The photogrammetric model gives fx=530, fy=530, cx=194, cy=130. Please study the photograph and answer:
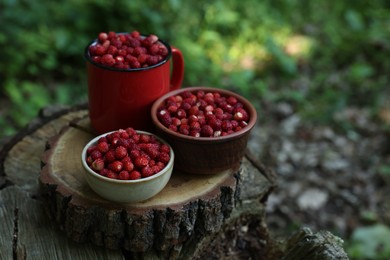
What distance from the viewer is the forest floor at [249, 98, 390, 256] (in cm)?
271

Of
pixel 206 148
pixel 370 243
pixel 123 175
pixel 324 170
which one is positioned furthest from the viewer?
pixel 324 170

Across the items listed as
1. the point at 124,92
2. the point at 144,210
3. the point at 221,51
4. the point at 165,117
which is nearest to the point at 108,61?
the point at 124,92

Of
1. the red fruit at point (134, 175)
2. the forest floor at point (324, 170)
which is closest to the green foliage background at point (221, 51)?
the forest floor at point (324, 170)

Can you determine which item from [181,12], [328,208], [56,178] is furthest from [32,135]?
[181,12]

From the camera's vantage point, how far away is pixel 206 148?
58.6 inches

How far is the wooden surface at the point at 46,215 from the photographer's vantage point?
1.53 meters

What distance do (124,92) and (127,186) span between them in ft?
1.09

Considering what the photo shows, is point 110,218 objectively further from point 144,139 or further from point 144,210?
point 144,139

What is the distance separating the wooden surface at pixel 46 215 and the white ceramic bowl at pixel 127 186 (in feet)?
0.59

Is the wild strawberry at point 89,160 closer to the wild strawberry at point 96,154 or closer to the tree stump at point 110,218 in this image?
the wild strawberry at point 96,154

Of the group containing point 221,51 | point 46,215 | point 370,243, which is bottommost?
point 370,243

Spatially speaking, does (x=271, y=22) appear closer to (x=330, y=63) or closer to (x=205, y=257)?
(x=330, y=63)

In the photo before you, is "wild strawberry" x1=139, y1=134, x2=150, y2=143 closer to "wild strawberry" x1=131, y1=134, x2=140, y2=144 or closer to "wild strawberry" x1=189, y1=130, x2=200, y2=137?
"wild strawberry" x1=131, y1=134, x2=140, y2=144

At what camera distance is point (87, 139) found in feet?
5.78
